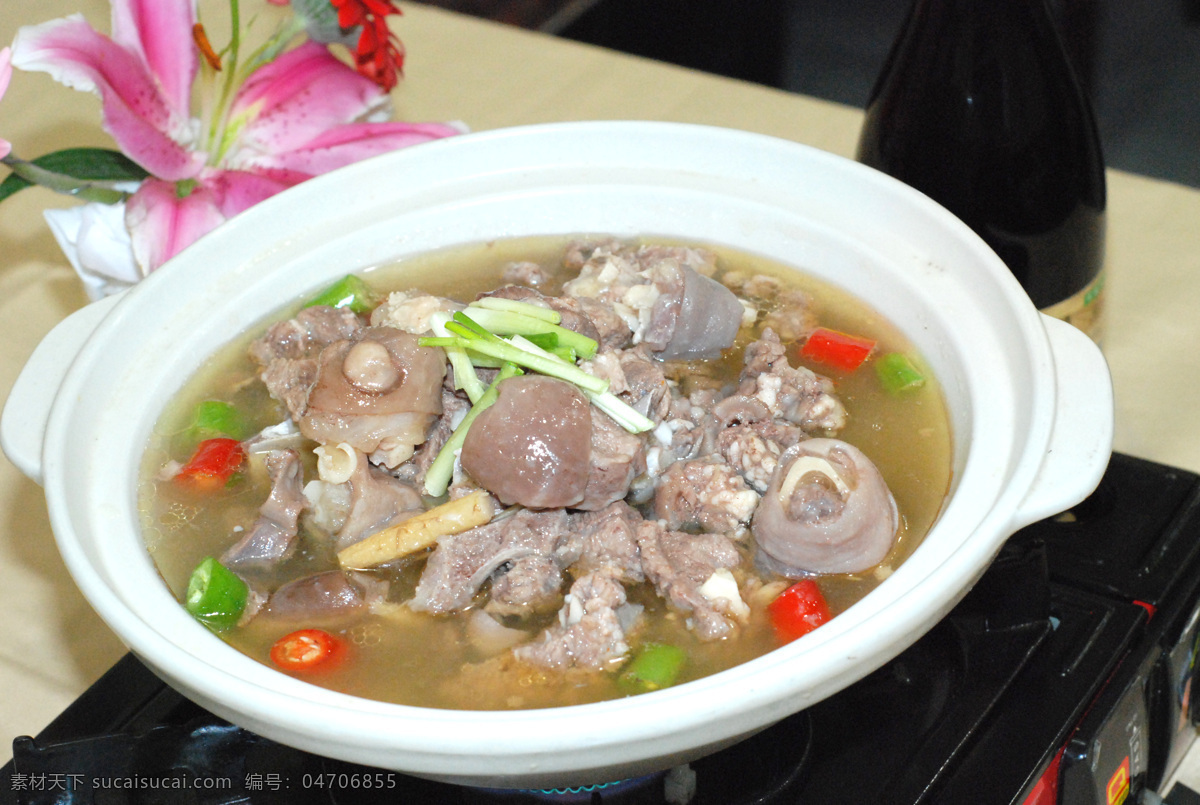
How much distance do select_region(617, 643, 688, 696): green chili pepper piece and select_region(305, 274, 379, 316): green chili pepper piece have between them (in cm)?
74

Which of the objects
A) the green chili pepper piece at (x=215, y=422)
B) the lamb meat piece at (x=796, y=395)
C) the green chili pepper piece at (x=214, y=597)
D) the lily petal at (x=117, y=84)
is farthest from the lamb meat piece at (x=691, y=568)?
the lily petal at (x=117, y=84)

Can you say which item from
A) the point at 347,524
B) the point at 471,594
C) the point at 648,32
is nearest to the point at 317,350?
the point at 347,524

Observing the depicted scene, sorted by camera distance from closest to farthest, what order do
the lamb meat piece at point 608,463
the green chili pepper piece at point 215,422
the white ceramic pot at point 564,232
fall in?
the white ceramic pot at point 564,232
the lamb meat piece at point 608,463
the green chili pepper piece at point 215,422

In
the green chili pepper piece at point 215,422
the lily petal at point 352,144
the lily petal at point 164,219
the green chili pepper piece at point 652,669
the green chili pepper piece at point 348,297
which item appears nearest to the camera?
the green chili pepper piece at point 652,669

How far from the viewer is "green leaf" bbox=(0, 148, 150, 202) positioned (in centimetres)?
201

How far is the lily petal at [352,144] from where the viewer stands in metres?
1.99

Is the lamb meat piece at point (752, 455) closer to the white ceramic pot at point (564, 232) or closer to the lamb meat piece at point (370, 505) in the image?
the white ceramic pot at point (564, 232)

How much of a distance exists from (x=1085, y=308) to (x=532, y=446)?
3.35 ft

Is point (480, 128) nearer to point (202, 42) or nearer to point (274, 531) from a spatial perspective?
point (202, 42)

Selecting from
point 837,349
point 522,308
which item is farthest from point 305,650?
point 837,349

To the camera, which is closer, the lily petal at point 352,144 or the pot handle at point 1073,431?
the pot handle at point 1073,431

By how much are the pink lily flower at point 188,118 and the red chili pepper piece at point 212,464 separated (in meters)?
0.49

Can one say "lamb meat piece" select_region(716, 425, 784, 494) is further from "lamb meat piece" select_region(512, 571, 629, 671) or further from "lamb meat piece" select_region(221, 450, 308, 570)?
"lamb meat piece" select_region(221, 450, 308, 570)

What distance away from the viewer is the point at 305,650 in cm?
125
